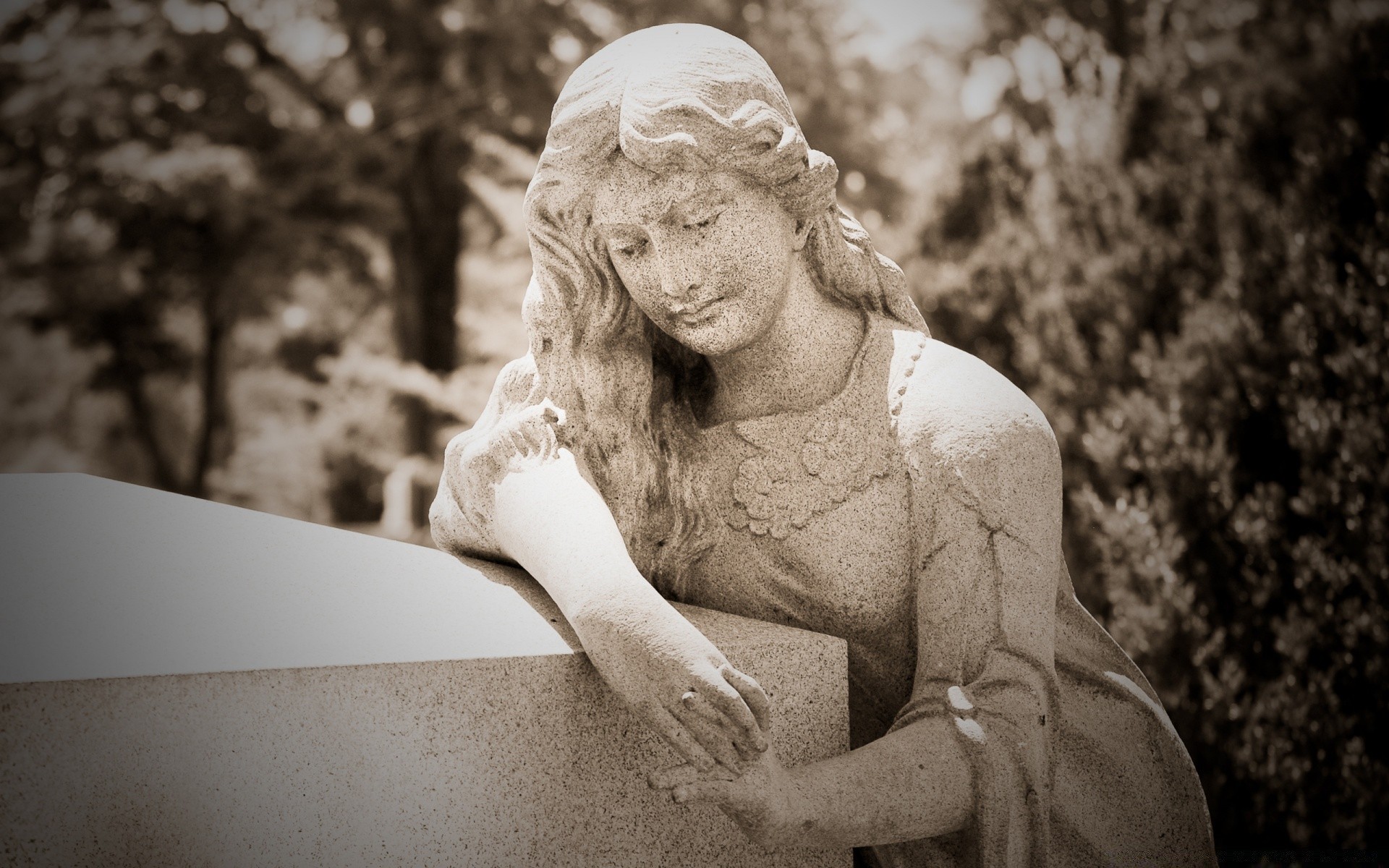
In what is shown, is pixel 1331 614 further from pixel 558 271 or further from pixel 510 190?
pixel 510 190

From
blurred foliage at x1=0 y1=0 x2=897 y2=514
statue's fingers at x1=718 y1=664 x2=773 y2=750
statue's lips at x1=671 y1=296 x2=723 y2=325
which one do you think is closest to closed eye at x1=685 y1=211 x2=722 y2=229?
statue's lips at x1=671 y1=296 x2=723 y2=325

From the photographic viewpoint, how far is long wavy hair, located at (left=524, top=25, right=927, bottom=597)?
7.72 feet

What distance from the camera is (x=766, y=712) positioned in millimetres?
2047

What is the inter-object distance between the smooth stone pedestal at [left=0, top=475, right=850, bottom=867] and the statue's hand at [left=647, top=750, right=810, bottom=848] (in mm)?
337

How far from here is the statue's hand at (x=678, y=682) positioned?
A: 6.57 feet

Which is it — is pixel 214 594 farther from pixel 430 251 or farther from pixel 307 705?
pixel 430 251

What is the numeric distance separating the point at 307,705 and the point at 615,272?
3.40ft

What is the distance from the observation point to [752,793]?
200 cm

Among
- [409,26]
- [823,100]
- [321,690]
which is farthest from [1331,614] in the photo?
[409,26]

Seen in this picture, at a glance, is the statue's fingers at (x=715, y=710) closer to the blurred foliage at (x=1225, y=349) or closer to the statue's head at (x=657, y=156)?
the statue's head at (x=657, y=156)

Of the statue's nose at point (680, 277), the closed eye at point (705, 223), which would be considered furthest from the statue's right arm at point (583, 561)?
the closed eye at point (705, 223)

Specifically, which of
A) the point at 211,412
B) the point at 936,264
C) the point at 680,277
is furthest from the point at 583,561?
the point at 211,412

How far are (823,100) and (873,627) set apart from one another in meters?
7.03

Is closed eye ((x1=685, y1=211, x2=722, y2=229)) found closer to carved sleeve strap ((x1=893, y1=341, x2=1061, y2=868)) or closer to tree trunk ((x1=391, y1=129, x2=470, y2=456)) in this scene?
carved sleeve strap ((x1=893, y1=341, x2=1061, y2=868))
